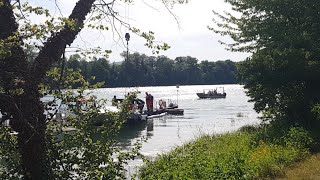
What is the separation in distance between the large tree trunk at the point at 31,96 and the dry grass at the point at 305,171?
21.0 feet

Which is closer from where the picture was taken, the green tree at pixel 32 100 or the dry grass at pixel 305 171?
the green tree at pixel 32 100

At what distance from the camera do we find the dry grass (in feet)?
34.0

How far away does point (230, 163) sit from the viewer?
1102cm

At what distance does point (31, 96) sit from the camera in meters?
6.28

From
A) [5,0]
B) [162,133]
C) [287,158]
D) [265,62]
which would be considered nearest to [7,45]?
[5,0]

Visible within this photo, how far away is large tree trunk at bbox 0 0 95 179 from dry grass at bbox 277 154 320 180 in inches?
252

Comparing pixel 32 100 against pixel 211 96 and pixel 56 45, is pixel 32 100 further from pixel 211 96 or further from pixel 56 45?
pixel 211 96

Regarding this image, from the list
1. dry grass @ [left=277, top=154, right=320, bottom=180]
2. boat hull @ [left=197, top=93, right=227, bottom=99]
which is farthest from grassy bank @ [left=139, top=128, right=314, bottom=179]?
boat hull @ [left=197, top=93, right=227, bottom=99]

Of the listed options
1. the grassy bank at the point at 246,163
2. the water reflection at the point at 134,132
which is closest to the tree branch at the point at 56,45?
the grassy bank at the point at 246,163

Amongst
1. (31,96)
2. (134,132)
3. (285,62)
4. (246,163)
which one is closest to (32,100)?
(31,96)

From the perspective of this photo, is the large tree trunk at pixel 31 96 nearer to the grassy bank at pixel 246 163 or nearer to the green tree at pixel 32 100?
the green tree at pixel 32 100

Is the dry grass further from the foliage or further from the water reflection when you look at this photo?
the water reflection

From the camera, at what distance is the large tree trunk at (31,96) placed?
246 inches

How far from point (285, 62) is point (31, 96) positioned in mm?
13624
